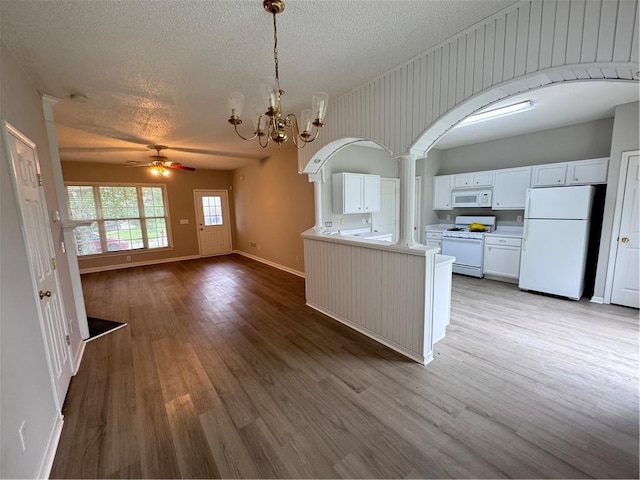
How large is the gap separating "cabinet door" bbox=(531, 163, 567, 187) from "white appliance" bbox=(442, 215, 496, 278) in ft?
3.21

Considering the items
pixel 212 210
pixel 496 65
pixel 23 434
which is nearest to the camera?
pixel 23 434

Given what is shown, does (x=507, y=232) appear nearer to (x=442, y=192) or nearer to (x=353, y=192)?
(x=442, y=192)

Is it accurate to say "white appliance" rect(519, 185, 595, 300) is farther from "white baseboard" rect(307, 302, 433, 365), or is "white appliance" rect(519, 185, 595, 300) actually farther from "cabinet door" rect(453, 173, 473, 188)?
"white baseboard" rect(307, 302, 433, 365)

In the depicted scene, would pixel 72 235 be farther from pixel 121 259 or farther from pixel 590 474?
pixel 590 474

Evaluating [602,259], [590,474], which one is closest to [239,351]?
[590,474]

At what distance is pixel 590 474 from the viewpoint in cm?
145

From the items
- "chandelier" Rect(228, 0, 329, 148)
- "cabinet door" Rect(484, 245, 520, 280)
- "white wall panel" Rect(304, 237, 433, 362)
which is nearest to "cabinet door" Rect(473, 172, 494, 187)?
"cabinet door" Rect(484, 245, 520, 280)

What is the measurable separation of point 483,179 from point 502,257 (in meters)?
1.56

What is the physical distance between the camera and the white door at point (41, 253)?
1.72m

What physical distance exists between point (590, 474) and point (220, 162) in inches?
288

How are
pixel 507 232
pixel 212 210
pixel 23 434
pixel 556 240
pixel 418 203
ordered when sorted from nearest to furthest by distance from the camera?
pixel 23 434 < pixel 556 240 < pixel 507 232 < pixel 418 203 < pixel 212 210

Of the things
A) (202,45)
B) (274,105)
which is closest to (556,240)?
(274,105)

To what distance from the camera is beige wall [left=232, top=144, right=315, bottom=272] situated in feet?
17.3

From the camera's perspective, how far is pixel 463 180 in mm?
5418
